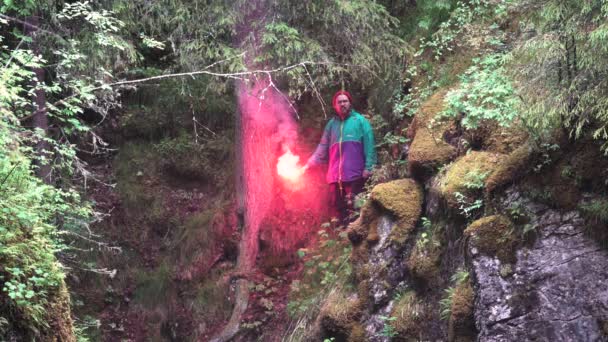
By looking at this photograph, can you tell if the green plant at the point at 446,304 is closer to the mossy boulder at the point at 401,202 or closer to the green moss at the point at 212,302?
the mossy boulder at the point at 401,202

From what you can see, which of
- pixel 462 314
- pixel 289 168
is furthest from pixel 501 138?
pixel 289 168

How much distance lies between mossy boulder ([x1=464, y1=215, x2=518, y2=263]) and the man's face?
3965 millimetres

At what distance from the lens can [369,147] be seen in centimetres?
892

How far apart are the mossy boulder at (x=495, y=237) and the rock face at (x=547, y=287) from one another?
0.22ft

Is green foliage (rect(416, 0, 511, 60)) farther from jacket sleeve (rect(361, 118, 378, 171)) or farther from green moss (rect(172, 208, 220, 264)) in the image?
green moss (rect(172, 208, 220, 264))

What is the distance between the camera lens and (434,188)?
6789mm

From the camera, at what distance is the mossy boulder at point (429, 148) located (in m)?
7.00

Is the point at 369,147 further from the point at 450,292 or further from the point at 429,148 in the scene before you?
the point at 450,292

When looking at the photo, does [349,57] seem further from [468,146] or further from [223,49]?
[468,146]

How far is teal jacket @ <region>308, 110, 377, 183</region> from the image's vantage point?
895cm

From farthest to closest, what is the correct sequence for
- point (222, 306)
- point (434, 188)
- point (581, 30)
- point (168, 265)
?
point (168, 265)
point (222, 306)
point (434, 188)
point (581, 30)

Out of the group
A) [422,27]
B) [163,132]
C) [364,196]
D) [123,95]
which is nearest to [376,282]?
[364,196]

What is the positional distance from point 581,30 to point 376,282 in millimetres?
3659

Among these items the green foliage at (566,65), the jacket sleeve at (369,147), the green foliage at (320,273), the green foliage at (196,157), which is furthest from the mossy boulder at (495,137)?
the green foliage at (196,157)
